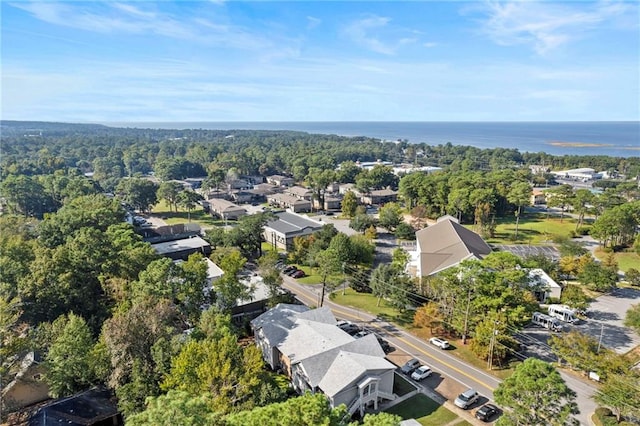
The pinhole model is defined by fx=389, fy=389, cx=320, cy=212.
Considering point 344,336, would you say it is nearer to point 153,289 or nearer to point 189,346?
point 189,346

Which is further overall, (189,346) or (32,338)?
(32,338)

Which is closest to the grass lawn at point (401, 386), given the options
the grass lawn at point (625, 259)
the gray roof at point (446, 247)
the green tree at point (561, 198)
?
the gray roof at point (446, 247)

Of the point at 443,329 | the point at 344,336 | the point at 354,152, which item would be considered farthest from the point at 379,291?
the point at 354,152

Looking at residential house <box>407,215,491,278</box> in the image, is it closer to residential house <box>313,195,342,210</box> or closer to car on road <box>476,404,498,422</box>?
car on road <box>476,404,498,422</box>

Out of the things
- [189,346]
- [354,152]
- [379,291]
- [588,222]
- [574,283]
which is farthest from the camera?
[354,152]

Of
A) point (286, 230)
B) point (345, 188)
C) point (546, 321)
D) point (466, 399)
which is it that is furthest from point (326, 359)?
point (345, 188)

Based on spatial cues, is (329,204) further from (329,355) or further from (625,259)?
(329,355)

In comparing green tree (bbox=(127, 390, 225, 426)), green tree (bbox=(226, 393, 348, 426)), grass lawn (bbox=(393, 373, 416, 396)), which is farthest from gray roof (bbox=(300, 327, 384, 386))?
green tree (bbox=(127, 390, 225, 426))
